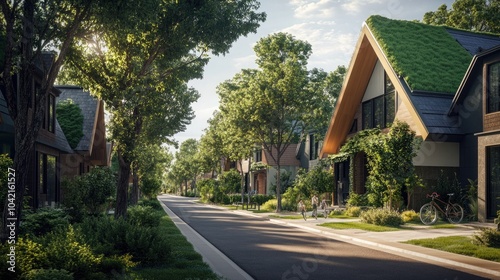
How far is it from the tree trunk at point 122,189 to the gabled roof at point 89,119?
13610 mm

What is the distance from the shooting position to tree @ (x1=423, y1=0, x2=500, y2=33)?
44812mm

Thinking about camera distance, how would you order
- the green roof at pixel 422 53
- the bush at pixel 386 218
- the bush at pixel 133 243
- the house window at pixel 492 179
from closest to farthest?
the bush at pixel 133 243 < the house window at pixel 492 179 < the bush at pixel 386 218 < the green roof at pixel 422 53

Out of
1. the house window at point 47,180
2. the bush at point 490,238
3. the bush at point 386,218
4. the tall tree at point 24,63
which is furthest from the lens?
the house window at point 47,180

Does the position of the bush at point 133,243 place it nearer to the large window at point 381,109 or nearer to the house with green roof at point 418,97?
the house with green roof at point 418,97

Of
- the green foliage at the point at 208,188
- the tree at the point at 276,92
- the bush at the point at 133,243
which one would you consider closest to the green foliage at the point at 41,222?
the bush at the point at 133,243

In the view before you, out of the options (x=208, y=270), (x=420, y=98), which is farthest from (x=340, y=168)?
(x=208, y=270)

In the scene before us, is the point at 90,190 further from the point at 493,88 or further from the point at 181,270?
the point at 493,88

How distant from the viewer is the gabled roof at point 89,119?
33094mm

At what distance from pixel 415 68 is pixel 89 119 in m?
21.8

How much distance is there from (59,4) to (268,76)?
2678 cm

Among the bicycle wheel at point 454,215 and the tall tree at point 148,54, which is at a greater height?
the tall tree at point 148,54

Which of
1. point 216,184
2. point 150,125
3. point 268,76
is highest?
point 268,76

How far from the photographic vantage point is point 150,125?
121 ft

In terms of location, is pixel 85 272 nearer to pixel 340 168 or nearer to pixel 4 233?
pixel 4 233
